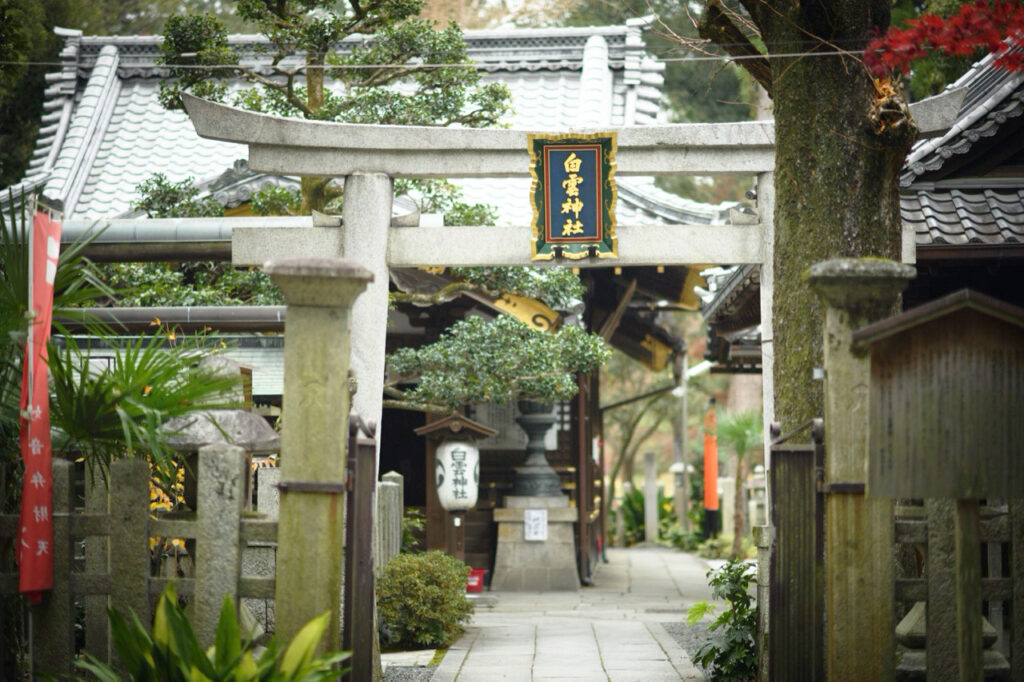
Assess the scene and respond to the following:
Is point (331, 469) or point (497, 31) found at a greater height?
point (497, 31)

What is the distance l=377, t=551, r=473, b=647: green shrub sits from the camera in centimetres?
1038

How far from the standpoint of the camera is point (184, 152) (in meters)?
19.1

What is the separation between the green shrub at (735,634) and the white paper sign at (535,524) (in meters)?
7.71

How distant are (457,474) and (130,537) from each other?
28.5ft

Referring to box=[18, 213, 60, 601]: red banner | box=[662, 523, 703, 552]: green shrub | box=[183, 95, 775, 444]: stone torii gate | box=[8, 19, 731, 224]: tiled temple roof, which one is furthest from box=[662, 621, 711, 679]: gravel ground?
box=[662, 523, 703, 552]: green shrub

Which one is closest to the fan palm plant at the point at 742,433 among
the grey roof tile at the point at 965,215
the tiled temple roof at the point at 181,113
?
the tiled temple roof at the point at 181,113

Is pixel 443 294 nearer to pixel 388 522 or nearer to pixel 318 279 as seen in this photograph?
pixel 388 522

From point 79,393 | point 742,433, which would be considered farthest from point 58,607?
point 742,433

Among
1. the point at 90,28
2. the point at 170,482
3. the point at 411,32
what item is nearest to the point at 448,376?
the point at 411,32

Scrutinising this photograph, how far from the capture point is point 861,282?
545 centimetres

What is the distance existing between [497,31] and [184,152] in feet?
20.1

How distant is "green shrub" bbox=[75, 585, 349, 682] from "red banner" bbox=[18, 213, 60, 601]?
627 millimetres

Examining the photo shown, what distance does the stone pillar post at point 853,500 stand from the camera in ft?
17.8

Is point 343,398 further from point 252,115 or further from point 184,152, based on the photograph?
point 184,152
